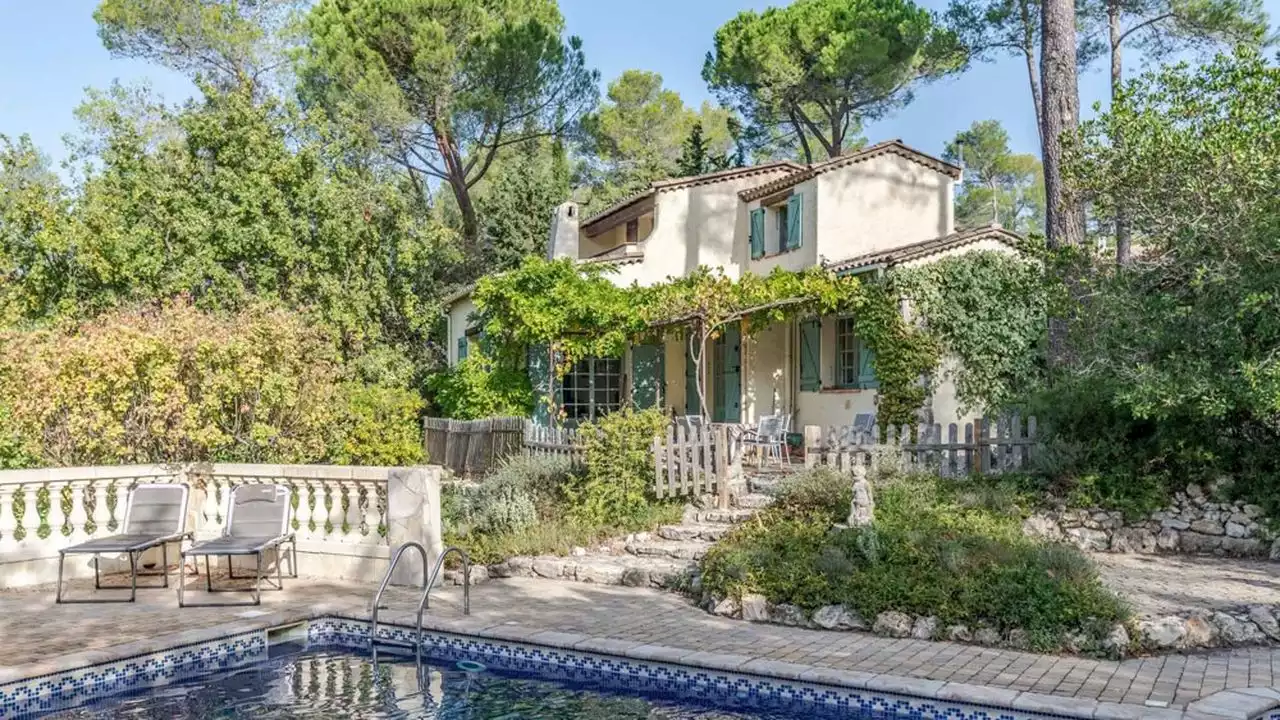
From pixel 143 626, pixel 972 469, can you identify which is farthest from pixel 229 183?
pixel 972 469

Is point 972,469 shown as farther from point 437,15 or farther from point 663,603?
point 437,15

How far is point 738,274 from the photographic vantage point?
21906 mm

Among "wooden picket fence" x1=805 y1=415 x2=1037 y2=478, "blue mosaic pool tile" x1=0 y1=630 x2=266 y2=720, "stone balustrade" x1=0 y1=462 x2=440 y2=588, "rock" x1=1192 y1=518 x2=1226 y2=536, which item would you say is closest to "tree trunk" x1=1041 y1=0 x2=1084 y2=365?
"wooden picket fence" x1=805 y1=415 x2=1037 y2=478

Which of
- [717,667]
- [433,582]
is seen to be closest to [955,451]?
[717,667]

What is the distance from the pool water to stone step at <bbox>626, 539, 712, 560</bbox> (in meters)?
3.38

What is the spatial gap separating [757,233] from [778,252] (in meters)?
1.10

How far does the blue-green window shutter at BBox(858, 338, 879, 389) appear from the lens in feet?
54.1

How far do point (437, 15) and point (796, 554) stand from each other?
73.6ft

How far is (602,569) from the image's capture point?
10086mm

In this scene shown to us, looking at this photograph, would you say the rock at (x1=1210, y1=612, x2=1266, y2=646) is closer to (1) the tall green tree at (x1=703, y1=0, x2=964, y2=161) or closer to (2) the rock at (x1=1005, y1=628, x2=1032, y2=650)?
(2) the rock at (x1=1005, y1=628, x2=1032, y2=650)

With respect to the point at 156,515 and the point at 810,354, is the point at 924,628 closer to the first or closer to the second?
the point at 156,515

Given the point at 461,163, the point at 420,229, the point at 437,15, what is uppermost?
the point at 437,15

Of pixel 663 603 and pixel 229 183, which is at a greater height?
pixel 229 183

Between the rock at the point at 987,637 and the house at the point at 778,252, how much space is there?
8352 millimetres
